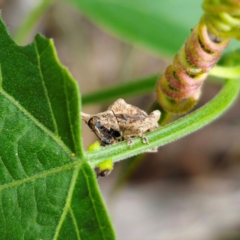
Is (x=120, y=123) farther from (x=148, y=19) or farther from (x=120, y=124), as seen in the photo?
(x=148, y=19)

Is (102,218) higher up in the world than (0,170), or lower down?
lower down

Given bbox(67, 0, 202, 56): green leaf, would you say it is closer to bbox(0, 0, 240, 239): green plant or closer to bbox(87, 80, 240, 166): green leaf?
bbox(87, 80, 240, 166): green leaf

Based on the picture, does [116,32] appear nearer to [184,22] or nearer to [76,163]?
[184,22]

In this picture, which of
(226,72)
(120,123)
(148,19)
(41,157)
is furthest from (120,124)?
(148,19)

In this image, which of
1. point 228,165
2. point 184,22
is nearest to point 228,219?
point 228,165

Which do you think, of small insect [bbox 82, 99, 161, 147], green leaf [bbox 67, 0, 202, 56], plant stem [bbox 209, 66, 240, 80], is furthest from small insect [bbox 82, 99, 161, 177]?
green leaf [bbox 67, 0, 202, 56]

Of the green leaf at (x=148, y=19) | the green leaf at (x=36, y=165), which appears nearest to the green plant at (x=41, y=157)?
the green leaf at (x=36, y=165)

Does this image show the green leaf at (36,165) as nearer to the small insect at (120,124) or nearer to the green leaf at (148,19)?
the small insect at (120,124)
